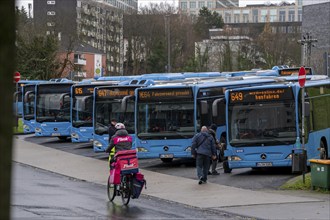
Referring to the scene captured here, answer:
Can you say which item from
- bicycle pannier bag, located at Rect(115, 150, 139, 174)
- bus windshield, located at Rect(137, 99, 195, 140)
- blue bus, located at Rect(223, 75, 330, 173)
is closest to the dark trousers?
blue bus, located at Rect(223, 75, 330, 173)

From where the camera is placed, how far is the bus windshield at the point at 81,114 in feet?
110

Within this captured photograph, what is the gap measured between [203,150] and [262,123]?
9.07ft

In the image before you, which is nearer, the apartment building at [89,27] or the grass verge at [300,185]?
the grass verge at [300,185]

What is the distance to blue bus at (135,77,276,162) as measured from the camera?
24.6 metres

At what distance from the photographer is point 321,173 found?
17.6 m

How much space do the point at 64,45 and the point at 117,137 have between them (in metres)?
73.6

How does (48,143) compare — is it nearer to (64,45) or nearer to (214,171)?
(214,171)

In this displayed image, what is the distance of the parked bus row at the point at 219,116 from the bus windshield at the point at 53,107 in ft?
10.7

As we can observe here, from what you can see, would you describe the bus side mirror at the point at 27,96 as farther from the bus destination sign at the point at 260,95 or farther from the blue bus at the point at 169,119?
the bus destination sign at the point at 260,95

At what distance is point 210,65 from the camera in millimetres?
77938

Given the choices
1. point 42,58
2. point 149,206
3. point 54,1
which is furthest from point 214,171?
point 54,1

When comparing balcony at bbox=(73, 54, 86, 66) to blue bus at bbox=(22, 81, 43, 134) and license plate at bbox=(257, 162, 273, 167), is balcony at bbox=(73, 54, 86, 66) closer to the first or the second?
blue bus at bbox=(22, 81, 43, 134)

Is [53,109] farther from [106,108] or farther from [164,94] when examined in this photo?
[164,94]

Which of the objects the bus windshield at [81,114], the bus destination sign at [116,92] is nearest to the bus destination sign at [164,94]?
the bus destination sign at [116,92]
